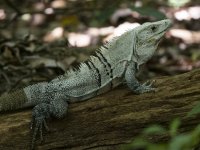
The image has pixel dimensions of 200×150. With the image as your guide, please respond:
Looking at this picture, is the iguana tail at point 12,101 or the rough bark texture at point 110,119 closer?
the rough bark texture at point 110,119

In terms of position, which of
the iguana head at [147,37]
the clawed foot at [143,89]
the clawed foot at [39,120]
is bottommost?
the clawed foot at [39,120]

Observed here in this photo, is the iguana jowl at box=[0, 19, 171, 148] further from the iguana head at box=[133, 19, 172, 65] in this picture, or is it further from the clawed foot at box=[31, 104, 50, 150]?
the clawed foot at box=[31, 104, 50, 150]

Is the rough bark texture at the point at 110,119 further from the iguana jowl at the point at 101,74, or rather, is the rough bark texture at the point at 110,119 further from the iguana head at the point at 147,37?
the iguana head at the point at 147,37

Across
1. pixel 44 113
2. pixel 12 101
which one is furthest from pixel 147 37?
pixel 12 101

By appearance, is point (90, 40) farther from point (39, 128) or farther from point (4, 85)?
point (39, 128)

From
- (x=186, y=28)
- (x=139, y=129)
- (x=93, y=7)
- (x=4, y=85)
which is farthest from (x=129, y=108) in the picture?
(x=186, y=28)

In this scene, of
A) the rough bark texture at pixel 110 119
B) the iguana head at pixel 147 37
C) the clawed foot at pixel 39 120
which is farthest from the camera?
the iguana head at pixel 147 37

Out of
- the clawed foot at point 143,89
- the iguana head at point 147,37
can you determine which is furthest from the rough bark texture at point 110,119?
the iguana head at point 147,37
